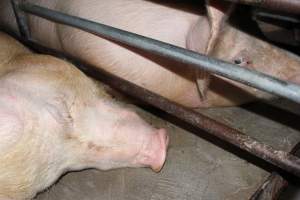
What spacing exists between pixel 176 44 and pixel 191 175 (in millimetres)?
Result: 611

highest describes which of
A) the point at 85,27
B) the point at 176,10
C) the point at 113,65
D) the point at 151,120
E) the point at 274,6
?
the point at 274,6

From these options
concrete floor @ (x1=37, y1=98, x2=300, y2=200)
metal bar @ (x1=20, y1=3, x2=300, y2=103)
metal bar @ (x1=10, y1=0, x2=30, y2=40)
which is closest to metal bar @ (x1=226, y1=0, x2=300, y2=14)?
metal bar @ (x1=20, y1=3, x2=300, y2=103)

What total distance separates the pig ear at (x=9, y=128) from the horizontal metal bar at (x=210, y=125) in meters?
0.45

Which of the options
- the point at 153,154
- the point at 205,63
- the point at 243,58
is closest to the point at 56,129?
the point at 153,154

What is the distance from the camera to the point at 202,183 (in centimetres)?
160

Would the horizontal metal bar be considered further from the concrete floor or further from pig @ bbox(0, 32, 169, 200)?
the concrete floor

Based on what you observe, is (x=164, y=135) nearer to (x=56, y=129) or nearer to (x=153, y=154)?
(x=153, y=154)

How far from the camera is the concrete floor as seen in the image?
158cm

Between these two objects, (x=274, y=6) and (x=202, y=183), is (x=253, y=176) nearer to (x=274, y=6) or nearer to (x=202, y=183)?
(x=202, y=183)

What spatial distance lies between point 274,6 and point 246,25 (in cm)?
102

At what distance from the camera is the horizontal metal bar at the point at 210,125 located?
1242 mm

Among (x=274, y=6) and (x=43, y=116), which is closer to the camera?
(x=274, y=6)

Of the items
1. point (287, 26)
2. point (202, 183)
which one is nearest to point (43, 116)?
point (202, 183)

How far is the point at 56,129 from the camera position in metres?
1.51
